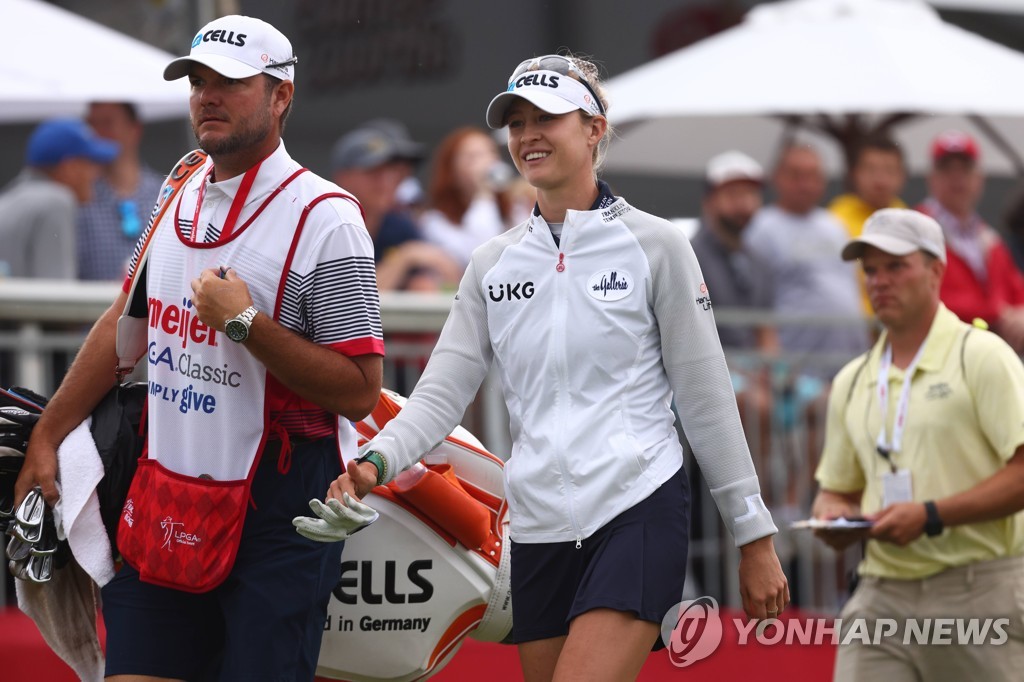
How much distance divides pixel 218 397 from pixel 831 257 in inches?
284

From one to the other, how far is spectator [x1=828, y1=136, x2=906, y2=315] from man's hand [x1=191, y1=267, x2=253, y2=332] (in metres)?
7.50

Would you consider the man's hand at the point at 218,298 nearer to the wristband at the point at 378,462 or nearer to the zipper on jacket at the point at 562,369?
the wristband at the point at 378,462

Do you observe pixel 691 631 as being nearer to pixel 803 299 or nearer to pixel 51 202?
pixel 51 202

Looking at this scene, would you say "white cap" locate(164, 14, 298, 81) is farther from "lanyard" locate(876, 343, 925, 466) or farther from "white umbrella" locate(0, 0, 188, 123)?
"white umbrella" locate(0, 0, 188, 123)

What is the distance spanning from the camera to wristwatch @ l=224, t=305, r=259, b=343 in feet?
14.4

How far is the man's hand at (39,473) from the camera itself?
15.9 feet

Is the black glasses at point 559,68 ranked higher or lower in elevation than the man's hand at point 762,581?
higher

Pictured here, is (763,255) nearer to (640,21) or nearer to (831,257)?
(831,257)

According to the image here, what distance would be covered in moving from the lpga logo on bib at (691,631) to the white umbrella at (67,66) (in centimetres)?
538

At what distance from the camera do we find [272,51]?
4.71 m

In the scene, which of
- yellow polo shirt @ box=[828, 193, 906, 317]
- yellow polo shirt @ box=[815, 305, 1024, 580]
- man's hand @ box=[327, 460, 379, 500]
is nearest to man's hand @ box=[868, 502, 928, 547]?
yellow polo shirt @ box=[815, 305, 1024, 580]

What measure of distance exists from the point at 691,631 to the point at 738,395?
512 cm

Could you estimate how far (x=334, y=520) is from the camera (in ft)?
13.9

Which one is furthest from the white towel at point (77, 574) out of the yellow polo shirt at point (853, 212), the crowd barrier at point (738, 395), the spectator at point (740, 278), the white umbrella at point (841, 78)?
the yellow polo shirt at point (853, 212)
